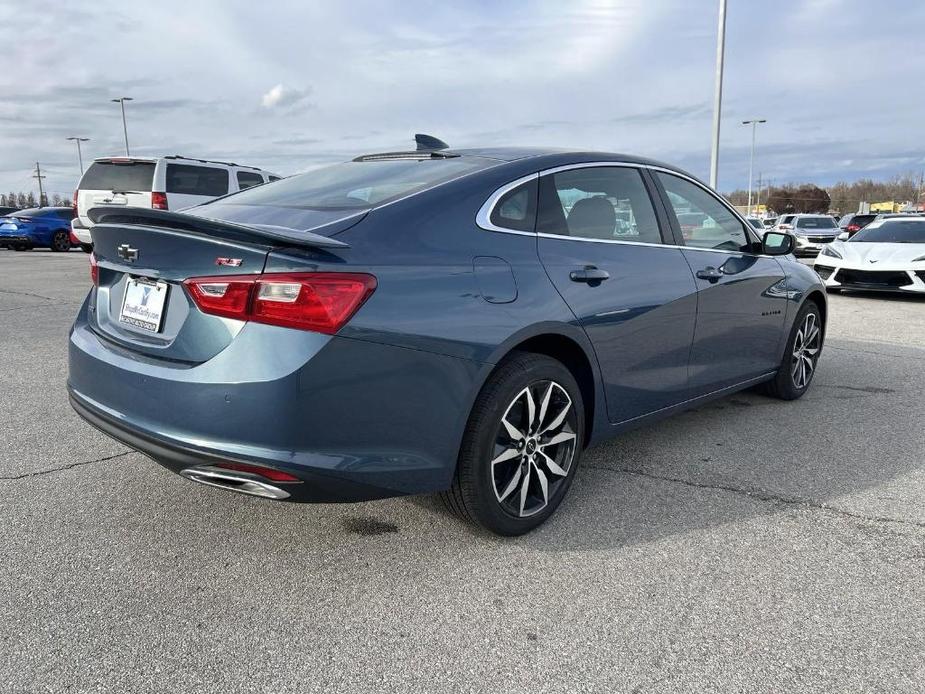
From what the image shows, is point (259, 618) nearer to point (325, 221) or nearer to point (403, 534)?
point (403, 534)

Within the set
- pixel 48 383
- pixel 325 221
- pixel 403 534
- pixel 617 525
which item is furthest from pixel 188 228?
pixel 48 383

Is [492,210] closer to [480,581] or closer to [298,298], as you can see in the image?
[298,298]

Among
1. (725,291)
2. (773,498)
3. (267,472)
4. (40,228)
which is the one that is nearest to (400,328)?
(267,472)

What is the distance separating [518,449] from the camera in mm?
3084

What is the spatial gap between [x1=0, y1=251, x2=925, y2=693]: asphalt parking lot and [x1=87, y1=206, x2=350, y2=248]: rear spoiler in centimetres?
121

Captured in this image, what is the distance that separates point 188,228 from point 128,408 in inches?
26.7

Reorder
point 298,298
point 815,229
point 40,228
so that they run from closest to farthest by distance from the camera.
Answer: point 298,298
point 40,228
point 815,229

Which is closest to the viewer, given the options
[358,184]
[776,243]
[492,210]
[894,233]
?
[492,210]

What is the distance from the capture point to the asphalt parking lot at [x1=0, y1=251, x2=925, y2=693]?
2273 millimetres

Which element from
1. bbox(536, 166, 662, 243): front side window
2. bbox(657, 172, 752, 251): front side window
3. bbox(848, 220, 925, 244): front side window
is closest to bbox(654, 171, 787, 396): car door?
bbox(657, 172, 752, 251): front side window

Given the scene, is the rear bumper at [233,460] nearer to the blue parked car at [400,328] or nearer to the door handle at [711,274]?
the blue parked car at [400,328]

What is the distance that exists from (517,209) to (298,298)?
44.2 inches

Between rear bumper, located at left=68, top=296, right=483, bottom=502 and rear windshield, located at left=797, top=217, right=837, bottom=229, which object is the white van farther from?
rear windshield, located at left=797, top=217, right=837, bottom=229

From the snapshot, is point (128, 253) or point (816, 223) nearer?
point (128, 253)
